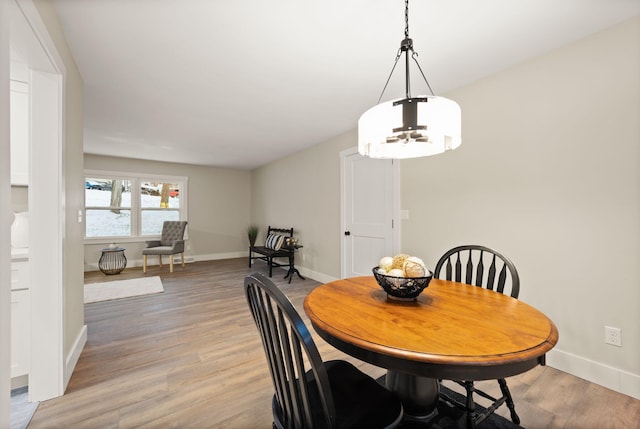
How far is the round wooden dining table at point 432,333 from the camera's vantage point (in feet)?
2.70

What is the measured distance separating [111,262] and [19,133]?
12.8ft

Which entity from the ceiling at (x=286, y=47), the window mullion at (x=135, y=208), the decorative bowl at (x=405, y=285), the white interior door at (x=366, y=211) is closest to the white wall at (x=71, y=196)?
the ceiling at (x=286, y=47)

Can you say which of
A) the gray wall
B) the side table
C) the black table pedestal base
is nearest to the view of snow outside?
the side table

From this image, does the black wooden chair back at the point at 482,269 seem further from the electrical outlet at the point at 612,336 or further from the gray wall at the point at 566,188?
the electrical outlet at the point at 612,336

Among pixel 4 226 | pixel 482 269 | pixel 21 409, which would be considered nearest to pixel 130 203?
pixel 21 409

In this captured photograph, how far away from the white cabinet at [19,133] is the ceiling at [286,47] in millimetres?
473

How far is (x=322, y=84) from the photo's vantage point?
2586 millimetres

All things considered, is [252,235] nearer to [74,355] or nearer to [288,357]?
[74,355]

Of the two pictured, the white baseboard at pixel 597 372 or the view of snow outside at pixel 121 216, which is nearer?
the white baseboard at pixel 597 372

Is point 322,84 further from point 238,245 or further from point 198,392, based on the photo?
point 238,245

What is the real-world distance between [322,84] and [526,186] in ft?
6.22

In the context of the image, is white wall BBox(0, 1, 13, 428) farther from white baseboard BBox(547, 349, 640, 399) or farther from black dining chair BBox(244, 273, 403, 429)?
white baseboard BBox(547, 349, 640, 399)

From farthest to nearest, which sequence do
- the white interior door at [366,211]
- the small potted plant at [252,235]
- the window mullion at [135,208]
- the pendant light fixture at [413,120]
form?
the small potted plant at [252,235] → the window mullion at [135,208] → the white interior door at [366,211] → the pendant light fixture at [413,120]

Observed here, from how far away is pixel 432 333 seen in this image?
971 mm
